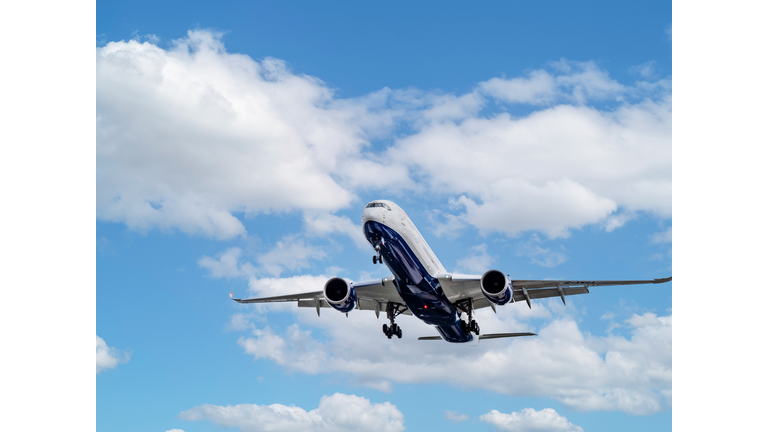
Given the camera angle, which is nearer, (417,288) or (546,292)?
(417,288)

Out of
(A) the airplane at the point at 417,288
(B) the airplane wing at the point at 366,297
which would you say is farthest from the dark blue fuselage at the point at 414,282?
(B) the airplane wing at the point at 366,297

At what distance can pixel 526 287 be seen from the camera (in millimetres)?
35656

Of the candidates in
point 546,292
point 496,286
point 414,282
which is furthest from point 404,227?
point 546,292

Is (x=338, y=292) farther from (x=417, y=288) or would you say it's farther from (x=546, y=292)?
(x=546, y=292)

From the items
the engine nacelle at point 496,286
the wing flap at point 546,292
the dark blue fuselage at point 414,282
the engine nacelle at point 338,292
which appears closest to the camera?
the dark blue fuselage at point 414,282

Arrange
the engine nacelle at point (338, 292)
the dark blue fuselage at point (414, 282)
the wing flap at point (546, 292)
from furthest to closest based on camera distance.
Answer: the wing flap at point (546, 292) → the engine nacelle at point (338, 292) → the dark blue fuselage at point (414, 282)

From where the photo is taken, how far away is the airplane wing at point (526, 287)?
3371 cm

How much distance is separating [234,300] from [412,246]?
1474 cm

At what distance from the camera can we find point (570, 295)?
3728cm

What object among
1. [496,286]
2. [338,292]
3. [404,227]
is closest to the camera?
[404,227]

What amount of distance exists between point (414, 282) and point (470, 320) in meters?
7.20

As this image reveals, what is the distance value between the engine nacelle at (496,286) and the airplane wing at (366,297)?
20.2 ft

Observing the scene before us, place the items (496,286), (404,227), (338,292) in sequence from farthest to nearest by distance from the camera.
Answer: (338,292)
(496,286)
(404,227)

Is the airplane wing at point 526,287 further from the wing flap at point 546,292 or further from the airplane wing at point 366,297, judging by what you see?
the airplane wing at point 366,297
